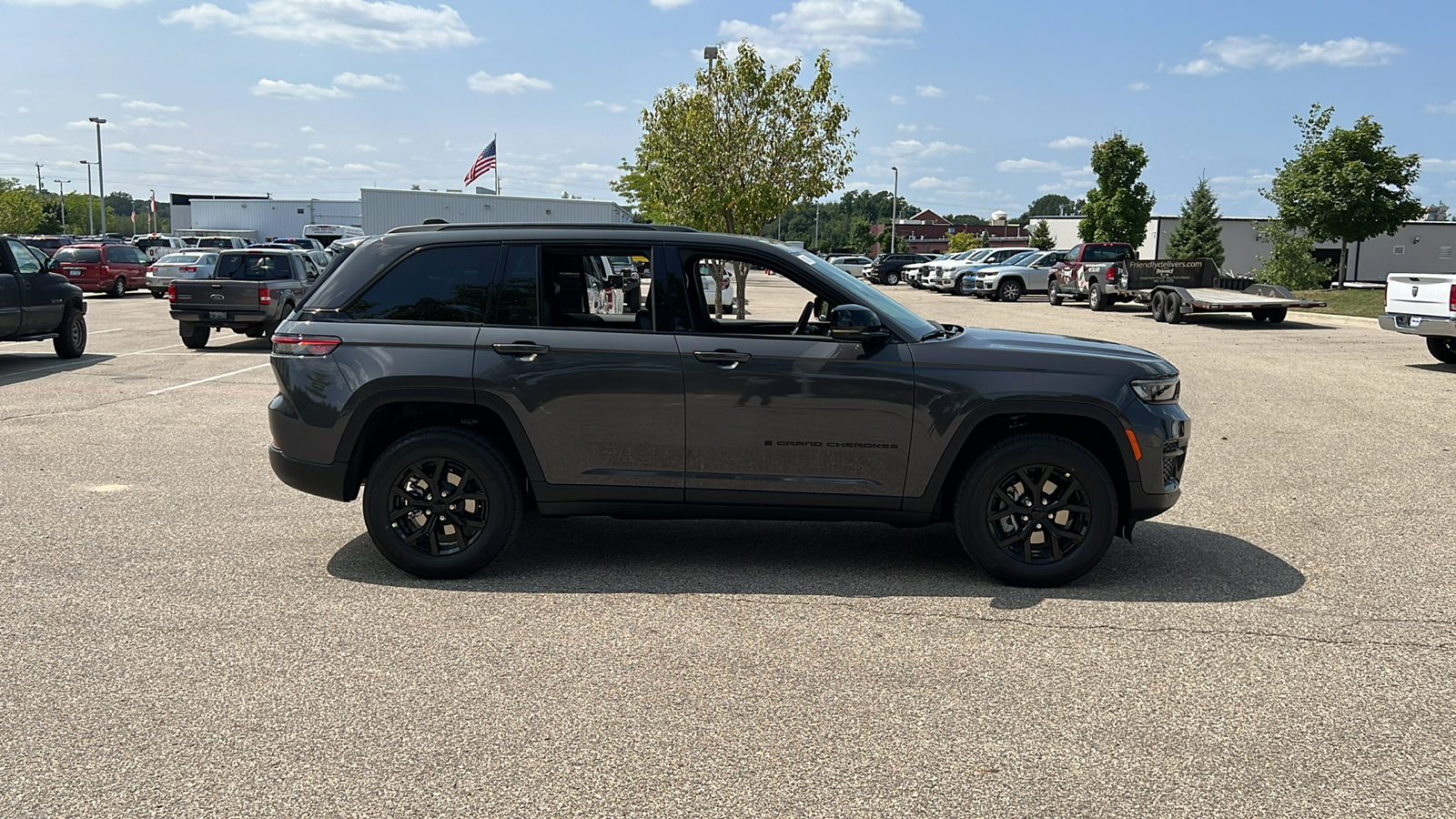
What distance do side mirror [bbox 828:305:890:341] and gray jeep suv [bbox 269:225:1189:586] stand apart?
0.01 m

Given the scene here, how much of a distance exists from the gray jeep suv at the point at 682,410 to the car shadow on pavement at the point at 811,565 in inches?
11.2

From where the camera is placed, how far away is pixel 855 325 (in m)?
5.57

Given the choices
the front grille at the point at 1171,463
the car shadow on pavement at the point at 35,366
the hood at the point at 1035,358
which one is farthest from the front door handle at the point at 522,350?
the car shadow on pavement at the point at 35,366

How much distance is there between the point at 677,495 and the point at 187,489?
4139 mm

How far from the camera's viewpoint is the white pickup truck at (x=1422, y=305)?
49.0ft

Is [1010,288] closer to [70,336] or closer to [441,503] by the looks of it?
[70,336]

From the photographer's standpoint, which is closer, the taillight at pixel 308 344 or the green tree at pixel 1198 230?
the taillight at pixel 308 344

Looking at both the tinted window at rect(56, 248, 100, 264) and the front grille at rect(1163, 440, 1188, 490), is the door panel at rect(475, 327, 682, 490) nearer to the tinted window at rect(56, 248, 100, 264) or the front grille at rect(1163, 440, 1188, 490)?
the front grille at rect(1163, 440, 1188, 490)

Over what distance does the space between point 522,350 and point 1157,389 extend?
10.5ft

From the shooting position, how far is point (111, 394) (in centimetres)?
1302

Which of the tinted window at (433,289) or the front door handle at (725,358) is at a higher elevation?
the tinted window at (433,289)

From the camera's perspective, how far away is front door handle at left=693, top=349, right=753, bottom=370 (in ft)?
18.7

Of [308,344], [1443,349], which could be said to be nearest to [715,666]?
[308,344]

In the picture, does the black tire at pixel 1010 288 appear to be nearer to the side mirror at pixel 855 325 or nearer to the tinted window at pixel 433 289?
the side mirror at pixel 855 325
